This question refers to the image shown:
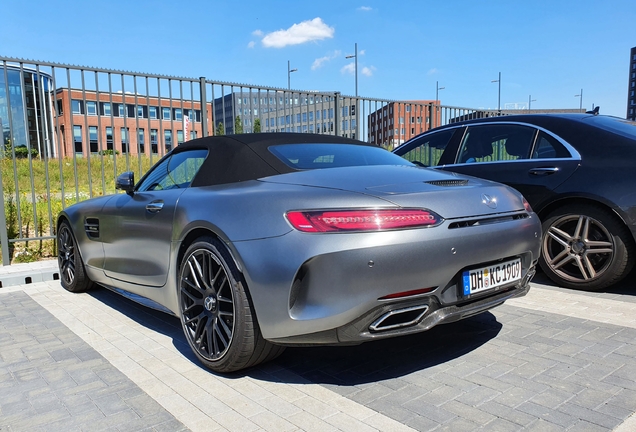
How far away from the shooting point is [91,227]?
4441mm

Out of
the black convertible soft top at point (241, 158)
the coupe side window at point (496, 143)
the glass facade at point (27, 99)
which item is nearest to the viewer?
the black convertible soft top at point (241, 158)

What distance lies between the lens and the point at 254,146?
318 centimetres

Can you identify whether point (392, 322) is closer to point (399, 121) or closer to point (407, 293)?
point (407, 293)

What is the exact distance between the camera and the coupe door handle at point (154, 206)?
3.39 meters

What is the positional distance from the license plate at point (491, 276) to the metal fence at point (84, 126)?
387cm

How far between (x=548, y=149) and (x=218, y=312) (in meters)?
3.46

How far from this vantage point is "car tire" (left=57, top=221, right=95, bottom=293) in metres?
4.85

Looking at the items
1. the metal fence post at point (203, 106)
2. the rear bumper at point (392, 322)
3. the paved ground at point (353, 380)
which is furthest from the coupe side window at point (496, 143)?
the metal fence post at point (203, 106)

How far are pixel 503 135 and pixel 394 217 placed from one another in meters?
3.16

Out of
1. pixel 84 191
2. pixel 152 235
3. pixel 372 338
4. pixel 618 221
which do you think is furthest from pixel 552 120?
pixel 84 191

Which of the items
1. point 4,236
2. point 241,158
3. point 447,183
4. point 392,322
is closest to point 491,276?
point 447,183

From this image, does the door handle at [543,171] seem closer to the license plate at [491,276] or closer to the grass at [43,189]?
the license plate at [491,276]

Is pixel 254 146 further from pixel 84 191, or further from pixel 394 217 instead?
pixel 84 191

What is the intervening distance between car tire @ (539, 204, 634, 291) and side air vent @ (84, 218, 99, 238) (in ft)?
13.3
